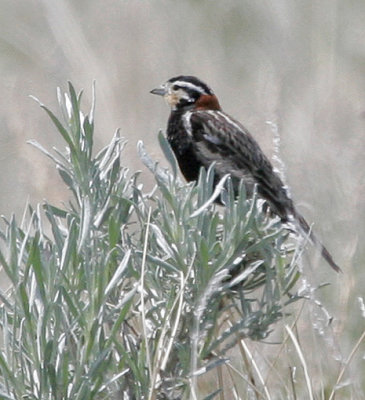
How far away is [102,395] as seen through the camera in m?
2.37

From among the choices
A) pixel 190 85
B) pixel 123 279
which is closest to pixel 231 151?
pixel 190 85

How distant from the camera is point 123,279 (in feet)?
8.00

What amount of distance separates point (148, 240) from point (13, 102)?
3.29 metres

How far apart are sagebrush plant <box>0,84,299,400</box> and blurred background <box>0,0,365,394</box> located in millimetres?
1286

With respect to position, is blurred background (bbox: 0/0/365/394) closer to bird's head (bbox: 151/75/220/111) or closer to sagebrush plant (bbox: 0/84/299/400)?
bird's head (bbox: 151/75/220/111)

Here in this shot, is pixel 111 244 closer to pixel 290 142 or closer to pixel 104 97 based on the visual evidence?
pixel 290 142

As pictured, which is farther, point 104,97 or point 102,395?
point 104,97

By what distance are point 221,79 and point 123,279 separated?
4.08 m

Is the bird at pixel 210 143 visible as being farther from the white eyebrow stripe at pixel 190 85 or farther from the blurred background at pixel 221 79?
the blurred background at pixel 221 79

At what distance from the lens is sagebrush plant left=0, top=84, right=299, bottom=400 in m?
2.18

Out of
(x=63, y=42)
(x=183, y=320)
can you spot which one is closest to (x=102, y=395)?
(x=183, y=320)

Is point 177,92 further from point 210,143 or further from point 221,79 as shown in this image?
point 221,79

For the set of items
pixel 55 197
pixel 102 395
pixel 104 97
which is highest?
pixel 104 97

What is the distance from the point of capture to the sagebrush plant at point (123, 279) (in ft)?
7.14
